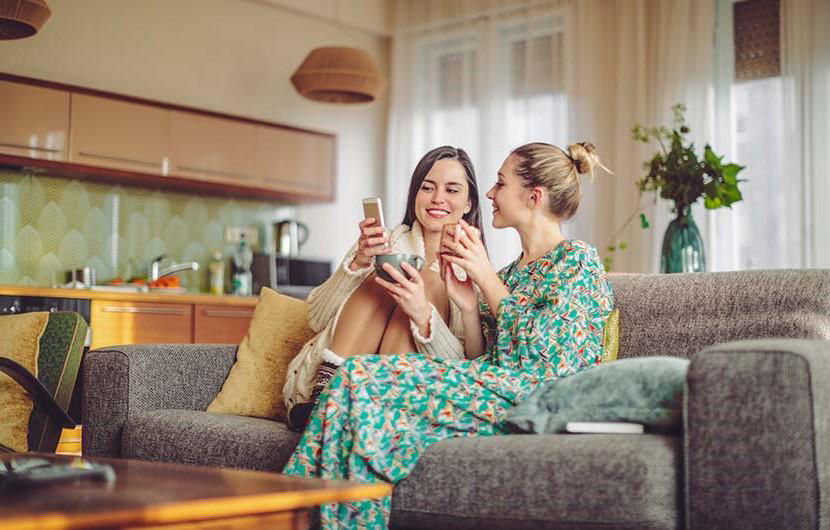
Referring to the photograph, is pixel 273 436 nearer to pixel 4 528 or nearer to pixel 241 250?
pixel 4 528

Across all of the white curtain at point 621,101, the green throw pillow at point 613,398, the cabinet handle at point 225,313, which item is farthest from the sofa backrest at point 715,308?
the cabinet handle at point 225,313

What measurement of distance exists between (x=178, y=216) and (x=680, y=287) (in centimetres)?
410

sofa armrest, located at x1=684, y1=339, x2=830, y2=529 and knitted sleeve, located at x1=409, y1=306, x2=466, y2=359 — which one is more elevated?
knitted sleeve, located at x1=409, y1=306, x2=466, y2=359

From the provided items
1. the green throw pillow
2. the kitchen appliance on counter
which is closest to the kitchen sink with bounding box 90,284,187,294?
the kitchen appliance on counter

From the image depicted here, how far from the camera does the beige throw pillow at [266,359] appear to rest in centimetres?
312

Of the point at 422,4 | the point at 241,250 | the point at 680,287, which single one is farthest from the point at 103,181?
the point at 680,287

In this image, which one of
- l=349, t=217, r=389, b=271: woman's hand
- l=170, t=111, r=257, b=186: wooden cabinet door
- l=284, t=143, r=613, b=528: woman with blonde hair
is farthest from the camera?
l=170, t=111, r=257, b=186: wooden cabinet door

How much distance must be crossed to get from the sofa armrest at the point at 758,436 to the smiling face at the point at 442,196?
47.7 inches

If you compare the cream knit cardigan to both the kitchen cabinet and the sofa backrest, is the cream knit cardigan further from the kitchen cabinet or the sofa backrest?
the kitchen cabinet

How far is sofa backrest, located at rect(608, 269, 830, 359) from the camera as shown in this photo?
8.10ft

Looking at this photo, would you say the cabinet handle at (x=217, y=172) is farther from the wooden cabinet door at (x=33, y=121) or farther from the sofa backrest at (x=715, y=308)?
the sofa backrest at (x=715, y=308)

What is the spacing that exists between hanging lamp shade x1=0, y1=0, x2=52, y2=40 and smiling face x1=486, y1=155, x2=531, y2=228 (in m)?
2.65

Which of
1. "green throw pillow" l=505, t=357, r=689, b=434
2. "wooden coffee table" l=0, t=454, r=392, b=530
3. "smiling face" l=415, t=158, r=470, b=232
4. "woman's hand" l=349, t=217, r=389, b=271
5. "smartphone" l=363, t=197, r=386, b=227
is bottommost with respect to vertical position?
"wooden coffee table" l=0, t=454, r=392, b=530

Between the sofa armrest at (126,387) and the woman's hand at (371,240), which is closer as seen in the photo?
the woman's hand at (371,240)
